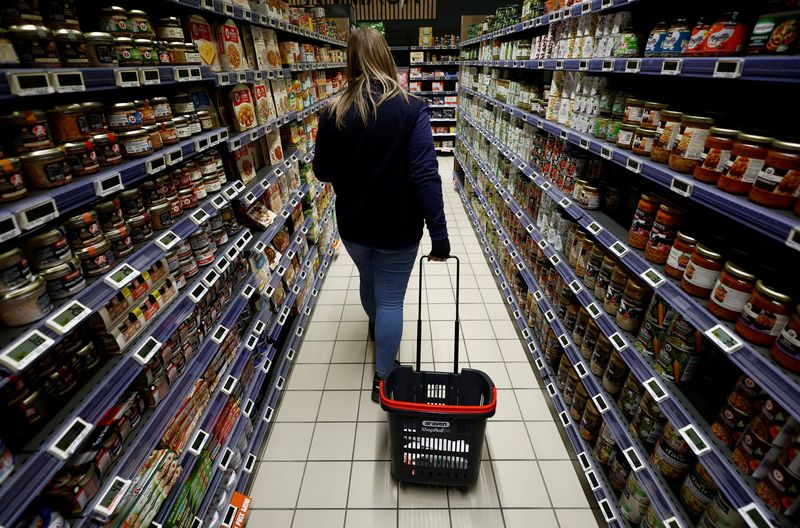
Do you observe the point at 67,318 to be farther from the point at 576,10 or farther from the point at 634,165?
the point at 576,10

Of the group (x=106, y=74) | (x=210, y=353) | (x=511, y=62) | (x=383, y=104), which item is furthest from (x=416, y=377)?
(x=511, y=62)

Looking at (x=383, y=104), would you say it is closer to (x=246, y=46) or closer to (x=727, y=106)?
(x=246, y=46)

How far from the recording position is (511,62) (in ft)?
11.2

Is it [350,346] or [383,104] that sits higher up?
[383,104]

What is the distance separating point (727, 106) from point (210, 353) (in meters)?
2.50

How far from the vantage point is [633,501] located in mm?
1707

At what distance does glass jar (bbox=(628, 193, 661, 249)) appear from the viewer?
162 centimetres

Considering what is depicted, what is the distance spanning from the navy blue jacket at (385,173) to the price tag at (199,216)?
62cm

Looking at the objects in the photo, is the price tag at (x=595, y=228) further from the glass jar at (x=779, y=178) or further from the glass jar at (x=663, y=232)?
the glass jar at (x=779, y=178)

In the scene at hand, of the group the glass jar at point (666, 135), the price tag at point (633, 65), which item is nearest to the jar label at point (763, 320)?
the glass jar at point (666, 135)

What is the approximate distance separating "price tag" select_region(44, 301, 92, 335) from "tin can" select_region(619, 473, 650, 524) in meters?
2.05

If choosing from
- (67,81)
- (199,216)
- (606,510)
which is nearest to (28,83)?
(67,81)

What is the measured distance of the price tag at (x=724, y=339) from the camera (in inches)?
46.1

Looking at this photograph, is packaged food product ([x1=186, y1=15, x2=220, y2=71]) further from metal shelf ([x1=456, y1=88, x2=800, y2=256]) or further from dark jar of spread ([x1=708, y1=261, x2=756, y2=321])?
dark jar of spread ([x1=708, y1=261, x2=756, y2=321])
